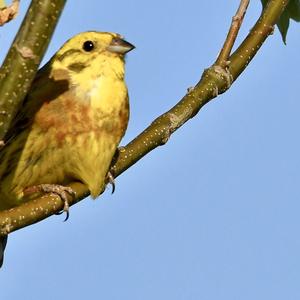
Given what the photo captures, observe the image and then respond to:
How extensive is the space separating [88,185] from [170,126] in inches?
35.0

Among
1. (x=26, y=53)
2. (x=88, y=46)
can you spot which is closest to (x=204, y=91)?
(x=88, y=46)

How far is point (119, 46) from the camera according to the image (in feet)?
16.9

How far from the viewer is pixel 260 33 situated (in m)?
4.30

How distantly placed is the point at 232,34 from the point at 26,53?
5.74 ft

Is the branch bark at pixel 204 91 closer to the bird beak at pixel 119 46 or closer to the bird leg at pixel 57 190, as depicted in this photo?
the bird leg at pixel 57 190

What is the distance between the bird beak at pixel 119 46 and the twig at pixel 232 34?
93cm

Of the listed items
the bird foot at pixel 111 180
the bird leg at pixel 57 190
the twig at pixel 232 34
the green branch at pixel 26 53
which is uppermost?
the twig at pixel 232 34

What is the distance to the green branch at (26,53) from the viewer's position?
2.78 m

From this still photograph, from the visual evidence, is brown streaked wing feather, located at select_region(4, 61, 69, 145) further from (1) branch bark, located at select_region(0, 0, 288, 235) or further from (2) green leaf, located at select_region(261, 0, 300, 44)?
(2) green leaf, located at select_region(261, 0, 300, 44)

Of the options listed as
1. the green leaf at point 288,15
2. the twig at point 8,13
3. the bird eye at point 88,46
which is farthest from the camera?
the bird eye at point 88,46

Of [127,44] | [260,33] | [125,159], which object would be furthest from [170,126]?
[127,44]

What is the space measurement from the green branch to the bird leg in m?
1.51

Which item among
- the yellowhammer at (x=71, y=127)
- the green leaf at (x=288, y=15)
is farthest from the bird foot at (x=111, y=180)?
the green leaf at (x=288, y=15)

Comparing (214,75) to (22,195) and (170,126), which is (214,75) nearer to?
(170,126)
